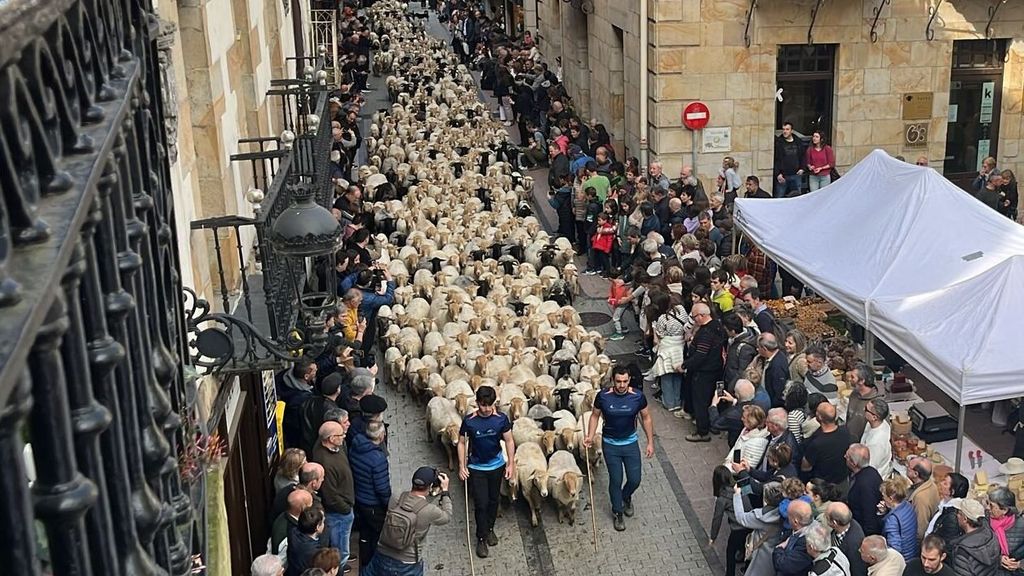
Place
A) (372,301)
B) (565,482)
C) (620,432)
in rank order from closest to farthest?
(620,432) < (565,482) < (372,301)

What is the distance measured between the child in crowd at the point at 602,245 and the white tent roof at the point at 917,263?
284 centimetres

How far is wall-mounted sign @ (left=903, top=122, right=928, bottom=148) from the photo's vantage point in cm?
1900

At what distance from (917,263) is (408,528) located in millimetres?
5624

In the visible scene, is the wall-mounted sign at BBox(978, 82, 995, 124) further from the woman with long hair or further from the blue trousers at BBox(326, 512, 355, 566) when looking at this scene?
the blue trousers at BBox(326, 512, 355, 566)

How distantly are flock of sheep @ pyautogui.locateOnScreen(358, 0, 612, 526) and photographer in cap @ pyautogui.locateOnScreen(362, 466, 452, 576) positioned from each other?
5.65 ft

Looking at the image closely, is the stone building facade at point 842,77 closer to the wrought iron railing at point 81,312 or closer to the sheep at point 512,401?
the sheep at point 512,401

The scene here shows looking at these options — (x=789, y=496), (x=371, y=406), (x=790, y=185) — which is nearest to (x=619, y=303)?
(x=790, y=185)

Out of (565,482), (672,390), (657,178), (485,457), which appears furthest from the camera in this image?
(657,178)

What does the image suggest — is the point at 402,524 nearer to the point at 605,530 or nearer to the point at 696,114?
the point at 605,530

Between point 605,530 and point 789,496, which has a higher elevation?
point 789,496

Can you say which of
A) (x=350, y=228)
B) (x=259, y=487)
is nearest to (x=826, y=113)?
(x=350, y=228)

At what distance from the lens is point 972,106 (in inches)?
759

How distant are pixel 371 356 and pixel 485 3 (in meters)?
38.7

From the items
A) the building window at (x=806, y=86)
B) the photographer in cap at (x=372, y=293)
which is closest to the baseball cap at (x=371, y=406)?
the photographer in cap at (x=372, y=293)
